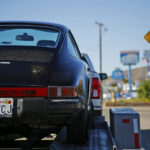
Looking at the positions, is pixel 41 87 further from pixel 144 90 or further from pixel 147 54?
pixel 147 54

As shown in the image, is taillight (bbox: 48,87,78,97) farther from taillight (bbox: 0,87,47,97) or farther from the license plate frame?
the license plate frame

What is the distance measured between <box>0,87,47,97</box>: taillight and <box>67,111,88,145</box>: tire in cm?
63

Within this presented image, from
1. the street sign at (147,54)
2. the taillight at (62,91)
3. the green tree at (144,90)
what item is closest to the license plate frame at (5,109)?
the taillight at (62,91)

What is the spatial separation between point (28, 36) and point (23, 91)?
91 centimetres

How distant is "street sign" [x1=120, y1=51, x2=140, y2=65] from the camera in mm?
33250

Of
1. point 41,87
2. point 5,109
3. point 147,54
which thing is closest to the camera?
point 5,109

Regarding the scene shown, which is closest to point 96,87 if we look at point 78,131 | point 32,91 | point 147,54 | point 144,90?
point 78,131

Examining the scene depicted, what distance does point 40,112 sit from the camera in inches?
119

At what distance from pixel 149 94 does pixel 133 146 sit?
71.5 ft

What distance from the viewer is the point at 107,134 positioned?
4.07 metres

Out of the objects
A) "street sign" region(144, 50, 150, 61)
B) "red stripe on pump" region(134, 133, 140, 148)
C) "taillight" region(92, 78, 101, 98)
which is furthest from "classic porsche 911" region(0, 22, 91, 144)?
"street sign" region(144, 50, 150, 61)

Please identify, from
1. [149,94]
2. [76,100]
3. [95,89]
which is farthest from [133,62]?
[76,100]

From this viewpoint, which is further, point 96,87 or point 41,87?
point 96,87

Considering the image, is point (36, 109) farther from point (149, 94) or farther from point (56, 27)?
point (149, 94)
